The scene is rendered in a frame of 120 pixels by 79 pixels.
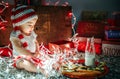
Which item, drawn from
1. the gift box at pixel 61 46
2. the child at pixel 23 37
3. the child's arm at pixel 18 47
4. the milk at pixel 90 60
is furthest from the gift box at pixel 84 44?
the child's arm at pixel 18 47

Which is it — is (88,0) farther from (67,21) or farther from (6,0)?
(6,0)

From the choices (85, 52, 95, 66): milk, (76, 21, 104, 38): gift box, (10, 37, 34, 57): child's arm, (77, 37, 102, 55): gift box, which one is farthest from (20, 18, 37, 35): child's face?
(76, 21, 104, 38): gift box

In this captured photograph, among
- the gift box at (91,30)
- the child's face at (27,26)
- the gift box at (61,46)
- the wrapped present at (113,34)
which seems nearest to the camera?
the child's face at (27,26)

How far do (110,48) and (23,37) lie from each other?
8.19 ft

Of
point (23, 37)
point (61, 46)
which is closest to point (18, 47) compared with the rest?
point (23, 37)

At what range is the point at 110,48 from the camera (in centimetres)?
593

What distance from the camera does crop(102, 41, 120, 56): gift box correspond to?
585 centimetres

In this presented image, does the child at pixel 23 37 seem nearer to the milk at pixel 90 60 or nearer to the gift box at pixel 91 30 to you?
the milk at pixel 90 60

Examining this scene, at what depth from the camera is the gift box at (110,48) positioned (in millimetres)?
5848

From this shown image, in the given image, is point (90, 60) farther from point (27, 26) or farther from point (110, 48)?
point (110, 48)

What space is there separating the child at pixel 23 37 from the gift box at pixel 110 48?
6.99ft

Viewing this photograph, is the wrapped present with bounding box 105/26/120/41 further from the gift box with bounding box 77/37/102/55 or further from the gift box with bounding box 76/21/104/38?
the gift box with bounding box 76/21/104/38

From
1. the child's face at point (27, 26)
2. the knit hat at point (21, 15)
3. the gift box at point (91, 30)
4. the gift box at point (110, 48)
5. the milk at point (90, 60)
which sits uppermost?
the knit hat at point (21, 15)

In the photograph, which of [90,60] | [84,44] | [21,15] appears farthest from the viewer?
[84,44]
